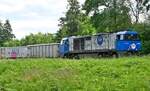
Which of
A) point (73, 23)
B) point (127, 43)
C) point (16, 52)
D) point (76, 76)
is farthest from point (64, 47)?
point (73, 23)

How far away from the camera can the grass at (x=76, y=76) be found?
1589cm

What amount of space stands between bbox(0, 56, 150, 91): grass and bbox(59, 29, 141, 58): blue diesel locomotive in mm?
20383

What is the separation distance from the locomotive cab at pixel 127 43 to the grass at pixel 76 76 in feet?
69.7

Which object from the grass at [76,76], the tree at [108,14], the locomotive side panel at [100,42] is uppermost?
the tree at [108,14]

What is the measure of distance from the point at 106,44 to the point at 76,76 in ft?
91.6

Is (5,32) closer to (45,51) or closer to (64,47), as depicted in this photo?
(45,51)

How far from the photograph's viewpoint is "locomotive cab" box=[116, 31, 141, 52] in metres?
43.1

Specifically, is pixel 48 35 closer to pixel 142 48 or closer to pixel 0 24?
pixel 0 24

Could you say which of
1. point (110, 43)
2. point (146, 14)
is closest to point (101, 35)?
point (110, 43)

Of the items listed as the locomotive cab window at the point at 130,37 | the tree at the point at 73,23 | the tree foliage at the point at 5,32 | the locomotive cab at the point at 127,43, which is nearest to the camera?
the locomotive cab at the point at 127,43

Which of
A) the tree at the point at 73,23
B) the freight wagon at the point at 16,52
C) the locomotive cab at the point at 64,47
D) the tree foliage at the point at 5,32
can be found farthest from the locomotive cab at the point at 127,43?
the tree foliage at the point at 5,32

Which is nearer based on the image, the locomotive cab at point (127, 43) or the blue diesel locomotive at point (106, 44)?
the locomotive cab at point (127, 43)

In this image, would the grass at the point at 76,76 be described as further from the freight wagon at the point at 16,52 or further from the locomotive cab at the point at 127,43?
the freight wagon at the point at 16,52

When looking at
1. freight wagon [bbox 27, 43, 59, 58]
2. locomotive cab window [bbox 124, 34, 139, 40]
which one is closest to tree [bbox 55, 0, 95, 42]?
freight wagon [bbox 27, 43, 59, 58]
